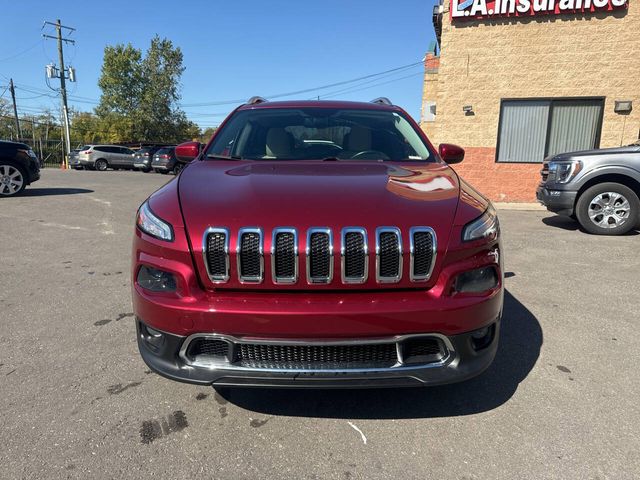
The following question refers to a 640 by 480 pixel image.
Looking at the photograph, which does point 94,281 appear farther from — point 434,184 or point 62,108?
point 62,108

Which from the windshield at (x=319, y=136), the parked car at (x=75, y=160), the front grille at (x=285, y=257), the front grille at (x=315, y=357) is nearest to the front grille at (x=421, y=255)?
the front grille at (x=315, y=357)

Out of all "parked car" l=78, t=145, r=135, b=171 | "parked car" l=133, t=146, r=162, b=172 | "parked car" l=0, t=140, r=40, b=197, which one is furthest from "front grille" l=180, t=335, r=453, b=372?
"parked car" l=78, t=145, r=135, b=171

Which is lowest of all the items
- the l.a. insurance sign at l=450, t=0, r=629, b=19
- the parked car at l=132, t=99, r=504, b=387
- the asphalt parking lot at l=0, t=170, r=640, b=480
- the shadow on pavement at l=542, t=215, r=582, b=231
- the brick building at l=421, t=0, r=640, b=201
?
the shadow on pavement at l=542, t=215, r=582, b=231

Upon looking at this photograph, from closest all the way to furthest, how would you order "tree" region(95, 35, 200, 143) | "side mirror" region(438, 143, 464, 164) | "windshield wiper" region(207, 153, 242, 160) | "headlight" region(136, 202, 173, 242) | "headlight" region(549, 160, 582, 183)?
"headlight" region(136, 202, 173, 242), "windshield wiper" region(207, 153, 242, 160), "side mirror" region(438, 143, 464, 164), "headlight" region(549, 160, 582, 183), "tree" region(95, 35, 200, 143)

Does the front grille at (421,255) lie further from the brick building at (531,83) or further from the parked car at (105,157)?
the parked car at (105,157)

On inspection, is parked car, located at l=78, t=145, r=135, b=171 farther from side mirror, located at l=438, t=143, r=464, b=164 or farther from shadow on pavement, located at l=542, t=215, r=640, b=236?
side mirror, located at l=438, t=143, r=464, b=164

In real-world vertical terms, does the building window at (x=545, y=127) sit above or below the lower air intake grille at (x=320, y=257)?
above

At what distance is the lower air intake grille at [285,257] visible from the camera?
2041mm

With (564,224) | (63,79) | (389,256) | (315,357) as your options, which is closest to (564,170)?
(564,224)

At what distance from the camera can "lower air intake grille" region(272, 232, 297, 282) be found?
6.70 feet

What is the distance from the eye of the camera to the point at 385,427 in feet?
7.53

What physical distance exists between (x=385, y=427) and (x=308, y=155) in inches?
73.3

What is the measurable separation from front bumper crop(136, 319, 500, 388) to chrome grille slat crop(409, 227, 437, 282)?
0.90 ft

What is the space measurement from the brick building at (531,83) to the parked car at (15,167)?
33.1 ft
